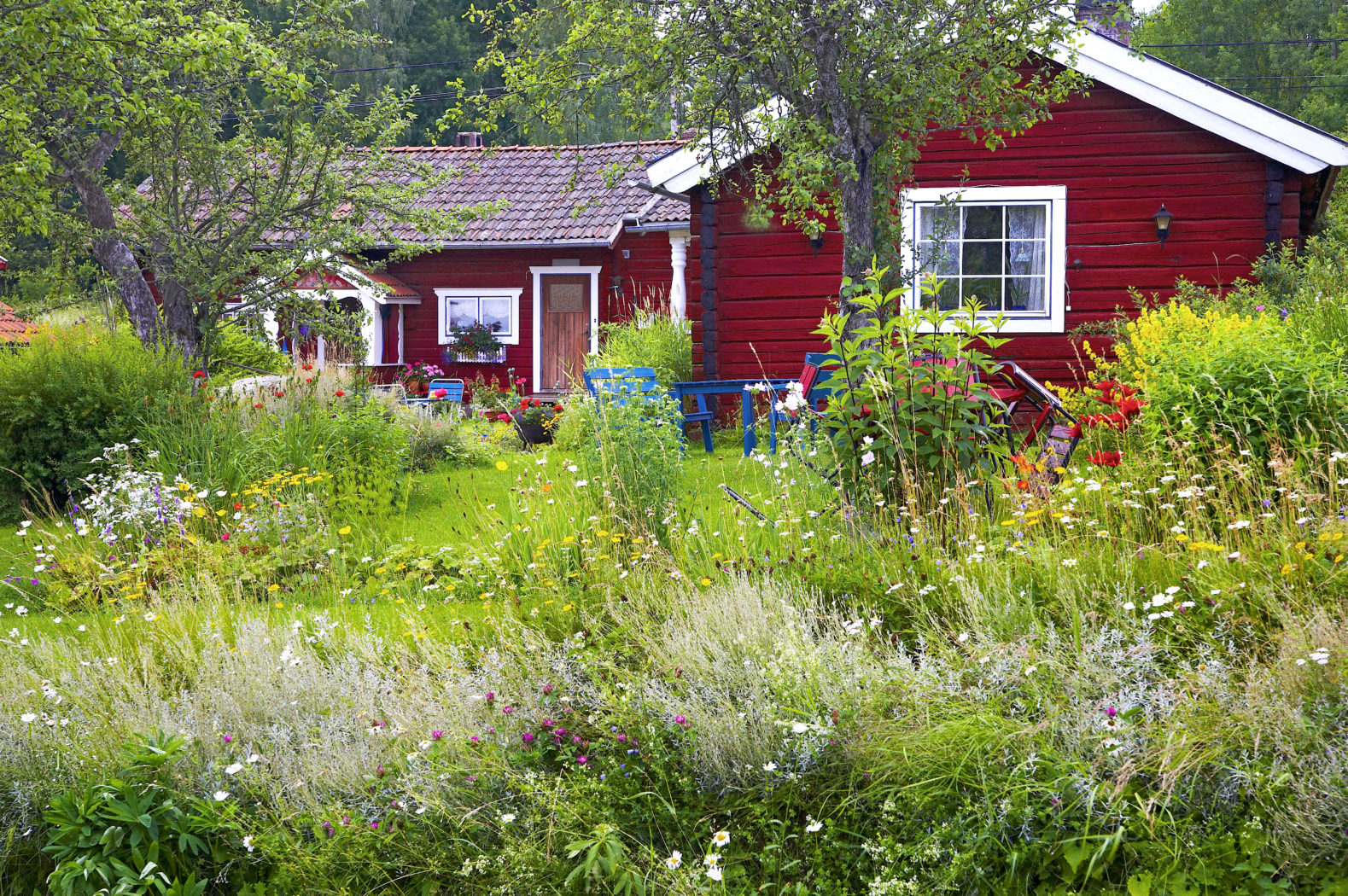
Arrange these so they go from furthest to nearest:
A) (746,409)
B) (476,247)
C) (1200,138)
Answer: (476,247), (1200,138), (746,409)

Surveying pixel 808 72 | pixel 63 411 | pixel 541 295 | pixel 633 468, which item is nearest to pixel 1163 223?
pixel 808 72

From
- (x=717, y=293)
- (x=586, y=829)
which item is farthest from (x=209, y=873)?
(x=717, y=293)

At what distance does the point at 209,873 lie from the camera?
10.2 ft

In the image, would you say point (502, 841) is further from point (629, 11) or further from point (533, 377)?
point (533, 377)

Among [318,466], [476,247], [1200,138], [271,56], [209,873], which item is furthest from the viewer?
[476,247]

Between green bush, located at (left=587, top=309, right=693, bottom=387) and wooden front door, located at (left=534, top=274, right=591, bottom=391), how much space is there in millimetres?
4934

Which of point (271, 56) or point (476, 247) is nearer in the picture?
point (271, 56)

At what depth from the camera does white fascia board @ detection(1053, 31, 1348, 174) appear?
9844 mm

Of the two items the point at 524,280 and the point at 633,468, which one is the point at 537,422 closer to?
the point at 524,280

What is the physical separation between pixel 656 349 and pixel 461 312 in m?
7.44

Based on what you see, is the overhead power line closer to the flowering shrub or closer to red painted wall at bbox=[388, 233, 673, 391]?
red painted wall at bbox=[388, 233, 673, 391]

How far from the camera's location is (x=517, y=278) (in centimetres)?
1839

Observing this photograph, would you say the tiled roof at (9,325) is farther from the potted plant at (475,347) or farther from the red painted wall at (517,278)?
the potted plant at (475,347)

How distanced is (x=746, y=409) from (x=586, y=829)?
21.2 feet
